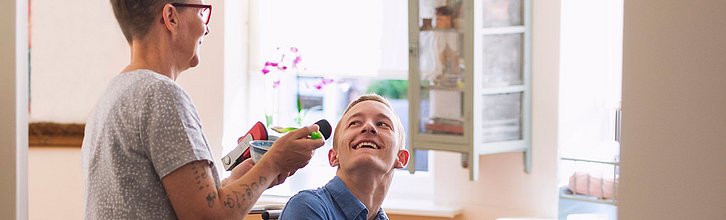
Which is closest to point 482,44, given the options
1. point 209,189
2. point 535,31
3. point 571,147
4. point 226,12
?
point 535,31

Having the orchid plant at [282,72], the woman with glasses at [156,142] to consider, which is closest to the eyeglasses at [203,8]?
the woman with glasses at [156,142]

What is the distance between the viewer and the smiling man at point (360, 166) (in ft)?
8.05

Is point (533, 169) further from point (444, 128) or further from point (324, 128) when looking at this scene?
point (324, 128)

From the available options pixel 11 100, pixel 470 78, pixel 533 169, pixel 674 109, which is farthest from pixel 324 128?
pixel 533 169

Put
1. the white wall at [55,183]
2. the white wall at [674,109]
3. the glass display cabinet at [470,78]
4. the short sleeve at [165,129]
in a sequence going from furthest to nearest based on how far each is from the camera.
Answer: the white wall at [55,183] → the glass display cabinet at [470,78] → the short sleeve at [165,129] → the white wall at [674,109]

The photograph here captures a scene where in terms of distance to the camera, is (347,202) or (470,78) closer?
(347,202)

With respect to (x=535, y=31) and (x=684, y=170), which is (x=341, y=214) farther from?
(x=535, y=31)

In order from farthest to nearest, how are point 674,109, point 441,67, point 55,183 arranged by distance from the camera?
point 55,183
point 441,67
point 674,109

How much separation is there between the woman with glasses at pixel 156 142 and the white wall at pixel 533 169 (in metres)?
2.35

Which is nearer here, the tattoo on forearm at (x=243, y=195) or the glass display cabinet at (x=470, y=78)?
the tattoo on forearm at (x=243, y=195)

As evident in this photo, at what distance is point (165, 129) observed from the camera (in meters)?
2.04

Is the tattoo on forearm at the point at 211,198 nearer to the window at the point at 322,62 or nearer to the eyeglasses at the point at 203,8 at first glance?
the eyeglasses at the point at 203,8

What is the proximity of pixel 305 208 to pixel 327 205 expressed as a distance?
7 cm

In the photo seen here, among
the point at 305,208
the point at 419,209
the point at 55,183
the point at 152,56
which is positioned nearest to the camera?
the point at 152,56
